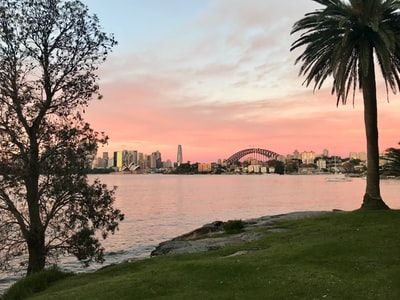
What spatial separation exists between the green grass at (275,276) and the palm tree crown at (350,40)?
9880 mm

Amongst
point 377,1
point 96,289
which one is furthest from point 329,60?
point 96,289

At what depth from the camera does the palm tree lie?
2230cm

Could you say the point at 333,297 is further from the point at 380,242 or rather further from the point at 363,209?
the point at 363,209

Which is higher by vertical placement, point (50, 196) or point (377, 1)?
point (377, 1)

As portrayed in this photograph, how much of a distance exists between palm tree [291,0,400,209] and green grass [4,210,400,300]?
8.56m

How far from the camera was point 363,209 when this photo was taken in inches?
938

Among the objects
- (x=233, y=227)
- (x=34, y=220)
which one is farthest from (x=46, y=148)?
(x=233, y=227)

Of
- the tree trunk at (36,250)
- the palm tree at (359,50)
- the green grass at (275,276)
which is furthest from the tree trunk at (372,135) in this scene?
the tree trunk at (36,250)

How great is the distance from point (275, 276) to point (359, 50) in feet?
53.0

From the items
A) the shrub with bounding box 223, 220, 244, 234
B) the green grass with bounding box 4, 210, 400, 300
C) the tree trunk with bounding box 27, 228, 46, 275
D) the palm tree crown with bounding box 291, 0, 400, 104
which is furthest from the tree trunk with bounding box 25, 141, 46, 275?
the palm tree crown with bounding box 291, 0, 400, 104

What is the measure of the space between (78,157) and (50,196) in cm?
223

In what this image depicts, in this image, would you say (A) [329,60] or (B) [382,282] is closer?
(B) [382,282]

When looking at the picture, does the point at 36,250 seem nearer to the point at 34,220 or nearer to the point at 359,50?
the point at 34,220

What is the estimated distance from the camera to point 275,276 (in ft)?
35.7
